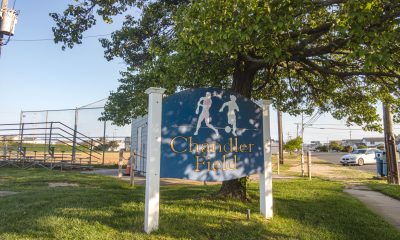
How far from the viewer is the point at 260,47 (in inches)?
248

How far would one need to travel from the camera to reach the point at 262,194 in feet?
20.9

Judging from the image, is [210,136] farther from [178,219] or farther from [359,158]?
[359,158]

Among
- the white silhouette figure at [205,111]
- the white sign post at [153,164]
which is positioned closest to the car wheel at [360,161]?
the white silhouette figure at [205,111]

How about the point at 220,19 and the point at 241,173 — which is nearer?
the point at 220,19

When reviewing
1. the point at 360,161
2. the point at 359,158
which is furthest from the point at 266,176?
the point at 360,161

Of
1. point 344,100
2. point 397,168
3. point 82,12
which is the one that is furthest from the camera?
point 397,168

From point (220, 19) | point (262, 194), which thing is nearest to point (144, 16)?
point (220, 19)

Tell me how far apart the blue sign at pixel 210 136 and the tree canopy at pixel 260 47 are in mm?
941

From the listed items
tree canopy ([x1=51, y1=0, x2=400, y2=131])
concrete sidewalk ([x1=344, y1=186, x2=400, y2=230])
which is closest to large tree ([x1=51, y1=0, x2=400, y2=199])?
tree canopy ([x1=51, y1=0, x2=400, y2=131])

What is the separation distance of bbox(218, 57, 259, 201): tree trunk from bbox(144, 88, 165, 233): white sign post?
279 centimetres

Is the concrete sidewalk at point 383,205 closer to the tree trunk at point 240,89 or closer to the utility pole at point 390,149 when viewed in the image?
the tree trunk at point 240,89

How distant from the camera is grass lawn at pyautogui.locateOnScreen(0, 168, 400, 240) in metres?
4.94

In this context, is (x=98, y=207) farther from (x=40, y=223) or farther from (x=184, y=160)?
(x=184, y=160)

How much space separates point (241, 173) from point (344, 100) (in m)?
5.44
